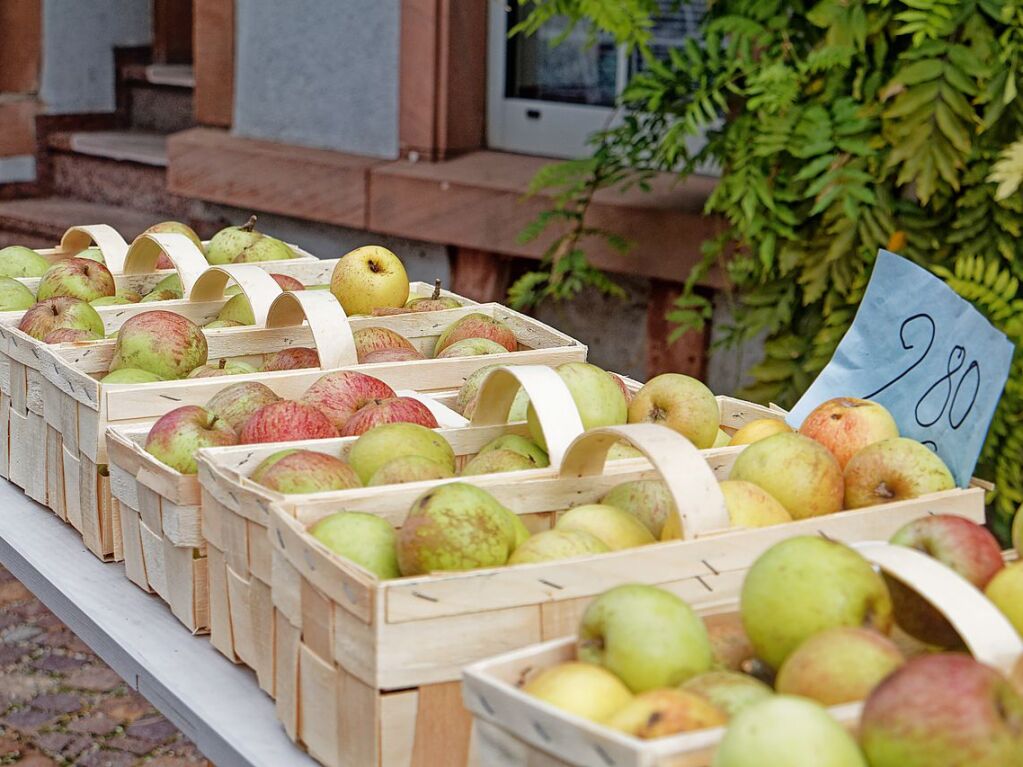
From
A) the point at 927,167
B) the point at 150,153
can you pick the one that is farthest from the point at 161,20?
the point at 927,167

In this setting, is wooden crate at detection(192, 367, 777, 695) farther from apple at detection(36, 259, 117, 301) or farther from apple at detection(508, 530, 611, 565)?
apple at detection(36, 259, 117, 301)

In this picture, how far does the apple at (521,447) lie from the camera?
5.61ft

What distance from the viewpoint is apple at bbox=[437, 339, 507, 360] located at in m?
2.12

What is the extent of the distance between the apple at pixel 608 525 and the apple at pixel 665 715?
359 mm

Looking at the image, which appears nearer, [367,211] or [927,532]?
[927,532]

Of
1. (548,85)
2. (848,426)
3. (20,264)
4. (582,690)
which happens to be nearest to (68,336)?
(20,264)

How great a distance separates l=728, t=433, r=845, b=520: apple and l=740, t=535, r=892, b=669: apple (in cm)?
33

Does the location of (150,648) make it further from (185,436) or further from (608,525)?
(608,525)

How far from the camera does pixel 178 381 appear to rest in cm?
189

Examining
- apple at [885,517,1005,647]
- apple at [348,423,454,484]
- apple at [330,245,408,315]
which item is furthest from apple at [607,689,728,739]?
apple at [330,245,408,315]

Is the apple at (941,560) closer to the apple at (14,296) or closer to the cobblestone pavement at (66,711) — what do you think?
the apple at (14,296)

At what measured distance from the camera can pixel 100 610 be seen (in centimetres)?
170

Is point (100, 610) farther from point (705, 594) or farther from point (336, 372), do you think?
point (705, 594)

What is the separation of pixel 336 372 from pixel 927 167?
A: 152 cm
